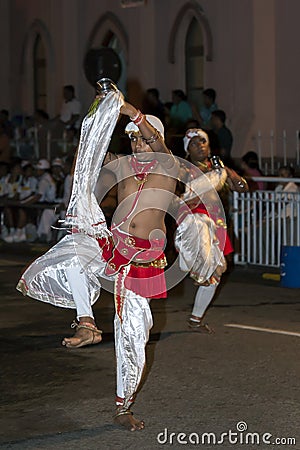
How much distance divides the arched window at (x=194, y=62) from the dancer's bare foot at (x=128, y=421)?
14.6m

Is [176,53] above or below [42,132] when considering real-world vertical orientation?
above

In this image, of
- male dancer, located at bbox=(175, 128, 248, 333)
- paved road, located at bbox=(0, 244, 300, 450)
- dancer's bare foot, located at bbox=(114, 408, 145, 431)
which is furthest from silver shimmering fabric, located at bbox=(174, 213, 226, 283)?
dancer's bare foot, located at bbox=(114, 408, 145, 431)

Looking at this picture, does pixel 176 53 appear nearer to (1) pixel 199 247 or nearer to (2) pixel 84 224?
(1) pixel 199 247

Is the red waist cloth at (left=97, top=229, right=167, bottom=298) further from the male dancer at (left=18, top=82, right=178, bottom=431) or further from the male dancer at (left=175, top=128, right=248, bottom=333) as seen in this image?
the male dancer at (left=175, top=128, right=248, bottom=333)

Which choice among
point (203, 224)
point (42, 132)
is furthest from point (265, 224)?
point (42, 132)

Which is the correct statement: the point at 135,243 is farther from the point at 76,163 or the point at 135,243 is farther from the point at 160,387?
the point at 160,387

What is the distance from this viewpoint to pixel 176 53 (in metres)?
21.4

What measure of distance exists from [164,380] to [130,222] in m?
1.59

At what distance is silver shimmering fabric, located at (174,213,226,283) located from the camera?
32.4 ft

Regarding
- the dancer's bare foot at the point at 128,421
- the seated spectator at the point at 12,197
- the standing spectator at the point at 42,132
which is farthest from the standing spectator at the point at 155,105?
the dancer's bare foot at the point at 128,421

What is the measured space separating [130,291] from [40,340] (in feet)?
9.94

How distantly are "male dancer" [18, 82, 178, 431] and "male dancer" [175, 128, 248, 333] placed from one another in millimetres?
2267

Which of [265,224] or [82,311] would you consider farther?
[265,224]

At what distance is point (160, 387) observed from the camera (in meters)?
8.04
